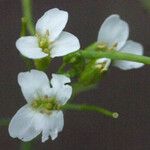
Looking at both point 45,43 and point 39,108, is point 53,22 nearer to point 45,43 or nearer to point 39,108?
point 45,43

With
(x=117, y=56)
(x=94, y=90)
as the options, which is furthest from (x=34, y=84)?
(x=94, y=90)

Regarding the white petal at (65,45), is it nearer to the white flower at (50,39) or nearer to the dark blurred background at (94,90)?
the white flower at (50,39)

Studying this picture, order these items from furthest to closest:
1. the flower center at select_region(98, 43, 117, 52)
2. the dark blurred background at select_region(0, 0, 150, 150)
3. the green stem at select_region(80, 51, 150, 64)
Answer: the dark blurred background at select_region(0, 0, 150, 150) < the flower center at select_region(98, 43, 117, 52) < the green stem at select_region(80, 51, 150, 64)

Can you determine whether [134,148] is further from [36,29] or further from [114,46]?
[36,29]

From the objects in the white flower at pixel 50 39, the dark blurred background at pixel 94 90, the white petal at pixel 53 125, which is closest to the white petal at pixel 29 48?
the white flower at pixel 50 39

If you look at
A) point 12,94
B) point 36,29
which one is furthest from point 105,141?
point 36,29

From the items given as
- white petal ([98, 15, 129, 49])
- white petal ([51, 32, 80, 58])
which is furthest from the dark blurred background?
white petal ([51, 32, 80, 58])

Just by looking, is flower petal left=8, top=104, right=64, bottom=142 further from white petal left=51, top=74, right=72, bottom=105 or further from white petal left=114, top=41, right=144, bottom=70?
white petal left=114, top=41, right=144, bottom=70
